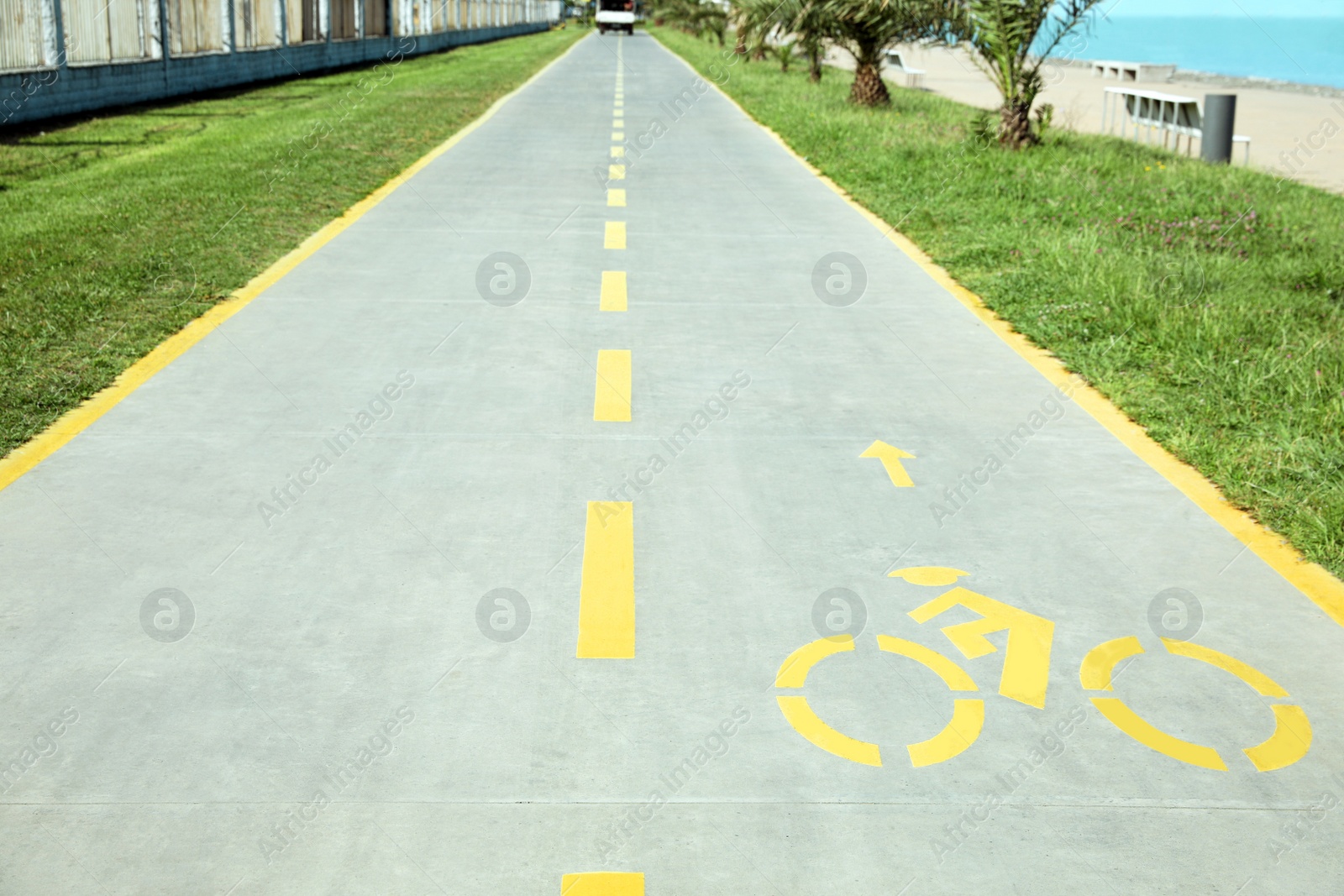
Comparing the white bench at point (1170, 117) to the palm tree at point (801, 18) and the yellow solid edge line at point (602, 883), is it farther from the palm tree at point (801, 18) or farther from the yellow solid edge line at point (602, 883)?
the yellow solid edge line at point (602, 883)

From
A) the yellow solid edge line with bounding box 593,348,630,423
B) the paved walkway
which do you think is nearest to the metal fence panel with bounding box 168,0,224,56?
the paved walkway

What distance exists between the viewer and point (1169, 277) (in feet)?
33.6

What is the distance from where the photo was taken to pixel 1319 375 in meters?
7.67

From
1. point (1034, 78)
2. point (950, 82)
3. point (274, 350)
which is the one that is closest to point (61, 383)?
point (274, 350)

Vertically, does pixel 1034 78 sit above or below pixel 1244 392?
above

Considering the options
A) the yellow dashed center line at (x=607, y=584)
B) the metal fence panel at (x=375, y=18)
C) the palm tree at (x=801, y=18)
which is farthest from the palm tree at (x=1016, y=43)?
the metal fence panel at (x=375, y=18)

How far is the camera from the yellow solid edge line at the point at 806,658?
4.48 meters

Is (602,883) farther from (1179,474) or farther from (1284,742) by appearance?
(1179,474)

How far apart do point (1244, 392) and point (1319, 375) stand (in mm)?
520

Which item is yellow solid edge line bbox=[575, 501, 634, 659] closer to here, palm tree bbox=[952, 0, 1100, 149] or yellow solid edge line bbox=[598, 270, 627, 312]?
yellow solid edge line bbox=[598, 270, 627, 312]

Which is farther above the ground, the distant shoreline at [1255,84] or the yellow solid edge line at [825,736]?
the distant shoreline at [1255,84]

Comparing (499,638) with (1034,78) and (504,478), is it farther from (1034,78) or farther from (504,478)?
(1034,78)

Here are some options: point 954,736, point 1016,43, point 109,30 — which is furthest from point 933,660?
point 109,30

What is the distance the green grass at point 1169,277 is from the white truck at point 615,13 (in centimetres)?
7134
